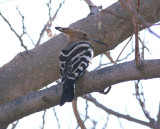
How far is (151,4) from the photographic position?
420 centimetres

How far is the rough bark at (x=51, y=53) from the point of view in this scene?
13.1ft

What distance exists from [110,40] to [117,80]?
120 cm

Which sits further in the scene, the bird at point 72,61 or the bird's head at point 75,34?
the bird's head at point 75,34

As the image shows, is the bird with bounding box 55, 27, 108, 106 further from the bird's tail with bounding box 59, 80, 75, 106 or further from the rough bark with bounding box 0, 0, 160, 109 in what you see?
the rough bark with bounding box 0, 0, 160, 109

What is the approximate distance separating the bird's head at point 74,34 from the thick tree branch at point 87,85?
121 cm

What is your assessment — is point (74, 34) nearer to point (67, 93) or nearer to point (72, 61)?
point (72, 61)

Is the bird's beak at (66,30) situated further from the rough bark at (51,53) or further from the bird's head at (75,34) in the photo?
the rough bark at (51,53)

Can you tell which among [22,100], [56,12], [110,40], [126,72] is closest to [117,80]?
[126,72]

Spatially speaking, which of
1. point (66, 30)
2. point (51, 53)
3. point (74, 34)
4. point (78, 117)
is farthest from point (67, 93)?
point (74, 34)

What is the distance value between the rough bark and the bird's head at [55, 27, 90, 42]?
97 millimetres

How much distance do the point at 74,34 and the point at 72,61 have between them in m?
0.88

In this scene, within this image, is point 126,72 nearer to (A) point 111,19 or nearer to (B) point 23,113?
(B) point 23,113

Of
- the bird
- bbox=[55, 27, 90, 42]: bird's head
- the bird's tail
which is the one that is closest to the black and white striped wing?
the bird

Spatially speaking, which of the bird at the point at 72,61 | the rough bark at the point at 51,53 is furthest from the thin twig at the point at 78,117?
the bird at the point at 72,61
